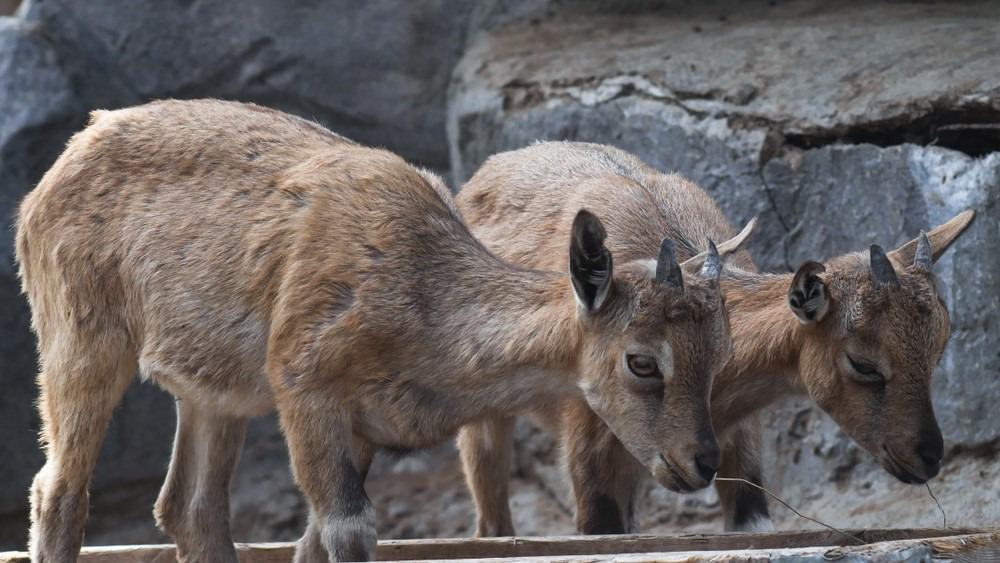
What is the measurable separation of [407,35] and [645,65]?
221 centimetres

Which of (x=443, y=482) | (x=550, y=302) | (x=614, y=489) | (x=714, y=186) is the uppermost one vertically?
(x=550, y=302)

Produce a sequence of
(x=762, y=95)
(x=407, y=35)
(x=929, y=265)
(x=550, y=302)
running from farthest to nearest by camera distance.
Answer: (x=407, y=35) < (x=762, y=95) < (x=929, y=265) < (x=550, y=302)

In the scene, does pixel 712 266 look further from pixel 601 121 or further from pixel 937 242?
pixel 601 121

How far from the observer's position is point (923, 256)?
651 cm

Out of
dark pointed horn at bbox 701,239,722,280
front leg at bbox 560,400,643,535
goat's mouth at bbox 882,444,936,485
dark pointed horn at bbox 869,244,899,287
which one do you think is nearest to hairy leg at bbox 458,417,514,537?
front leg at bbox 560,400,643,535

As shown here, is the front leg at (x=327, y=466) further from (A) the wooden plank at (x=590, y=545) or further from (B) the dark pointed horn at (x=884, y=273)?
(B) the dark pointed horn at (x=884, y=273)

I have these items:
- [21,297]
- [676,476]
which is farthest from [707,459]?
[21,297]

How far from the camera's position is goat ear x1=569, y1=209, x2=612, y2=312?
5.61m

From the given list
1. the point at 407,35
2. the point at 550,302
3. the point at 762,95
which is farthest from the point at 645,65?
the point at 550,302

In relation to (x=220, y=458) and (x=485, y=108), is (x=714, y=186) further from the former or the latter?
(x=220, y=458)

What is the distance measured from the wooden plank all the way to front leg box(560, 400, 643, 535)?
702 millimetres

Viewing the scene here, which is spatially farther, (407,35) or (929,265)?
(407,35)

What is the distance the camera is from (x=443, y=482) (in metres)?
11.4

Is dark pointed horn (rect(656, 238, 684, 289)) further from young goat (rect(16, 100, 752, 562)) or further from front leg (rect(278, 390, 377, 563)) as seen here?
front leg (rect(278, 390, 377, 563))
